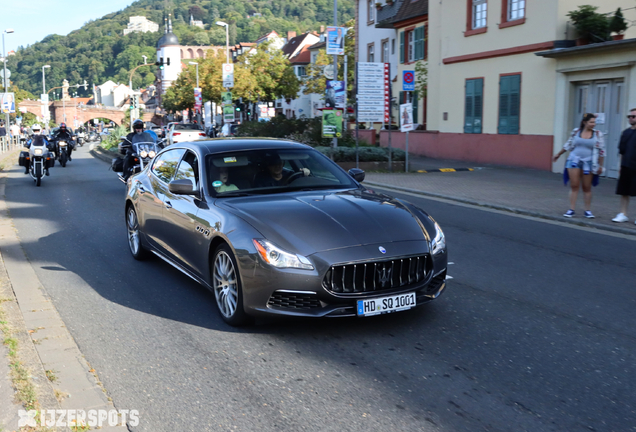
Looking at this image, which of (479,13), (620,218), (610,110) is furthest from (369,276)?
(479,13)

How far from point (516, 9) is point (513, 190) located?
9818 millimetres

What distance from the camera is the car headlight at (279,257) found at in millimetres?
5027

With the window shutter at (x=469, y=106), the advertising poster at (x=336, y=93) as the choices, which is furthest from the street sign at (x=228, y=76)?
the window shutter at (x=469, y=106)

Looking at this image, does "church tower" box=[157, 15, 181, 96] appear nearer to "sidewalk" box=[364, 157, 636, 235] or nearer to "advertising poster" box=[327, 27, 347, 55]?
"advertising poster" box=[327, 27, 347, 55]

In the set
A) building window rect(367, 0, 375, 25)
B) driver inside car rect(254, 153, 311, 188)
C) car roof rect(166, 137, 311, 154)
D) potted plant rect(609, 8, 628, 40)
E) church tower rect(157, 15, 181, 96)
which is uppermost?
church tower rect(157, 15, 181, 96)

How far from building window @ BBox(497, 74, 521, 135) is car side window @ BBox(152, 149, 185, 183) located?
1768 cm

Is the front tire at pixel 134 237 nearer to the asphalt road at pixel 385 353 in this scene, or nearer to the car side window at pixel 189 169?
the asphalt road at pixel 385 353

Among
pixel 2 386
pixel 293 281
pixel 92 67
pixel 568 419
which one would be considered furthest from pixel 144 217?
pixel 92 67

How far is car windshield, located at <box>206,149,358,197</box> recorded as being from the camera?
20.7 ft

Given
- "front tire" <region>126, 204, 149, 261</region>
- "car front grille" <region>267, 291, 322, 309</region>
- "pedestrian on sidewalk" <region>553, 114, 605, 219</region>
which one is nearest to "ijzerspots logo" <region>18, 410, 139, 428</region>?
"car front grille" <region>267, 291, 322, 309</region>

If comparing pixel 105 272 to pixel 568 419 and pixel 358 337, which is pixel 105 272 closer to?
pixel 358 337

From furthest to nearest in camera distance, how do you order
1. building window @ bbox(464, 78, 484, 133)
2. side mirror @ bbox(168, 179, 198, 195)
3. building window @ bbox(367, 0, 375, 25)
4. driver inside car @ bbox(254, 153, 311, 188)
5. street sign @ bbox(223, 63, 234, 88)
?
building window @ bbox(367, 0, 375, 25) → street sign @ bbox(223, 63, 234, 88) → building window @ bbox(464, 78, 484, 133) → driver inside car @ bbox(254, 153, 311, 188) → side mirror @ bbox(168, 179, 198, 195)

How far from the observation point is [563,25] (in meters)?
21.5

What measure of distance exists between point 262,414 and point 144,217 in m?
4.35
